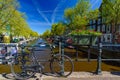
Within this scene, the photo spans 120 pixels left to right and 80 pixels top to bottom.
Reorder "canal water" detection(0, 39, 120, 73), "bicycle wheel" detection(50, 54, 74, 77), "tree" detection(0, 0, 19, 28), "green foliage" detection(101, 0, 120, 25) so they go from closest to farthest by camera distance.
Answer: "bicycle wheel" detection(50, 54, 74, 77) < "canal water" detection(0, 39, 120, 73) < "green foliage" detection(101, 0, 120, 25) < "tree" detection(0, 0, 19, 28)

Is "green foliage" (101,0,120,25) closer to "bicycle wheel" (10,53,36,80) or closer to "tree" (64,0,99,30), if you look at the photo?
"tree" (64,0,99,30)

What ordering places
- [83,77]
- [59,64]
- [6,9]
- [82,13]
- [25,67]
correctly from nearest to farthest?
[25,67]
[83,77]
[59,64]
[6,9]
[82,13]

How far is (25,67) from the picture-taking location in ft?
22.1

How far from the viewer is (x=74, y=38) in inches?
332

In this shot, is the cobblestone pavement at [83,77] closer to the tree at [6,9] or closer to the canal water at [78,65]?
the canal water at [78,65]

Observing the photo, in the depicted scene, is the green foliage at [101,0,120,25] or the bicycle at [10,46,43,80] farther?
the green foliage at [101,0,120,25]

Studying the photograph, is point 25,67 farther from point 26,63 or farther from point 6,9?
point 6,9

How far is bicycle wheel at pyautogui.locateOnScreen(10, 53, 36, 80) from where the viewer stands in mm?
6679

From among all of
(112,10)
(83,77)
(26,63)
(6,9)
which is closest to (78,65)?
(83,77)

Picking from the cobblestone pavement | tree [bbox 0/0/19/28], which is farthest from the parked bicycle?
tree [bbox 0/0/19/28]

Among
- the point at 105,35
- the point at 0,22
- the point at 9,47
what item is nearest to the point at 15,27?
the point at 0,22

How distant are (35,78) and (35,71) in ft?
0.69

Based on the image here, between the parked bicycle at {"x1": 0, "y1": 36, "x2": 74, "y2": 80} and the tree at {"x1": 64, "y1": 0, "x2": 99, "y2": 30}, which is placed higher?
the tree at {"x1": 64, "y1": 0, "x2": 99, "y2": 30}

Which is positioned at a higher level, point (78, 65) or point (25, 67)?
point (25, 67)
